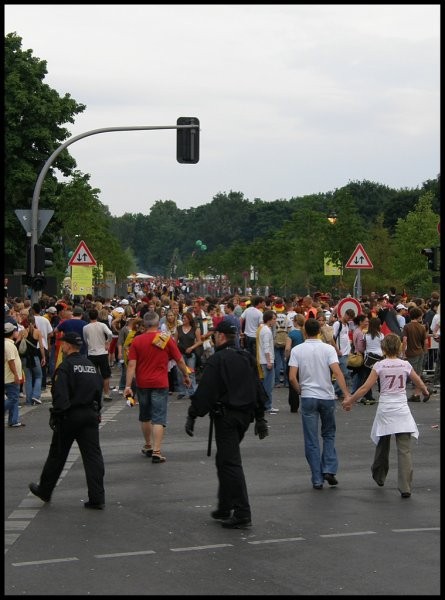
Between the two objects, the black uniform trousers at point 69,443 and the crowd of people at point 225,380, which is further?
the black uniform trousers at point 69,443

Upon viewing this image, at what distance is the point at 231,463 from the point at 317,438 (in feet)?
6.99

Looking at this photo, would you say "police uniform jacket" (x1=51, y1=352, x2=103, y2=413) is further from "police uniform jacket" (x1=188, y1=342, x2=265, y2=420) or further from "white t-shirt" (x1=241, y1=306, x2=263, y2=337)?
"white t-shirt" (x1=241, y1=306, x2=263, y2=337)

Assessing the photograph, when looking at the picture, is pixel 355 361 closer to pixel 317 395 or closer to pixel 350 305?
pixel 350 305

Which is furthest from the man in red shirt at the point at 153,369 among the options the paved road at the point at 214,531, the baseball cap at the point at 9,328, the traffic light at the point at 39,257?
the traffic light at the point at 39,257

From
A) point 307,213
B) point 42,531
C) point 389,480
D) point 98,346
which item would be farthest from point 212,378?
point 307,213

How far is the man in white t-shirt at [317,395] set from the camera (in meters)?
13.2

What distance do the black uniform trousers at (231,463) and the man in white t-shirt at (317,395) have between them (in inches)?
68.2

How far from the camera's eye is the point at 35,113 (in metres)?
60.0

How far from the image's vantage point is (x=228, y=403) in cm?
1144

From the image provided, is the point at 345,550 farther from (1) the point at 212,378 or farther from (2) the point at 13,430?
(2) the point at 13,430

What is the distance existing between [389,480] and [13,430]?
6854mm

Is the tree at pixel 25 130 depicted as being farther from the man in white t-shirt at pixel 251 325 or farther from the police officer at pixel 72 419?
the police officer at pixel 72 419

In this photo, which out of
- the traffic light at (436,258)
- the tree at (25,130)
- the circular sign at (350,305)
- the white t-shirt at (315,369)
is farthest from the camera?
the tree at (25,130)

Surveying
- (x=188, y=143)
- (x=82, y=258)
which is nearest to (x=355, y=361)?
(x=188, y=143)
